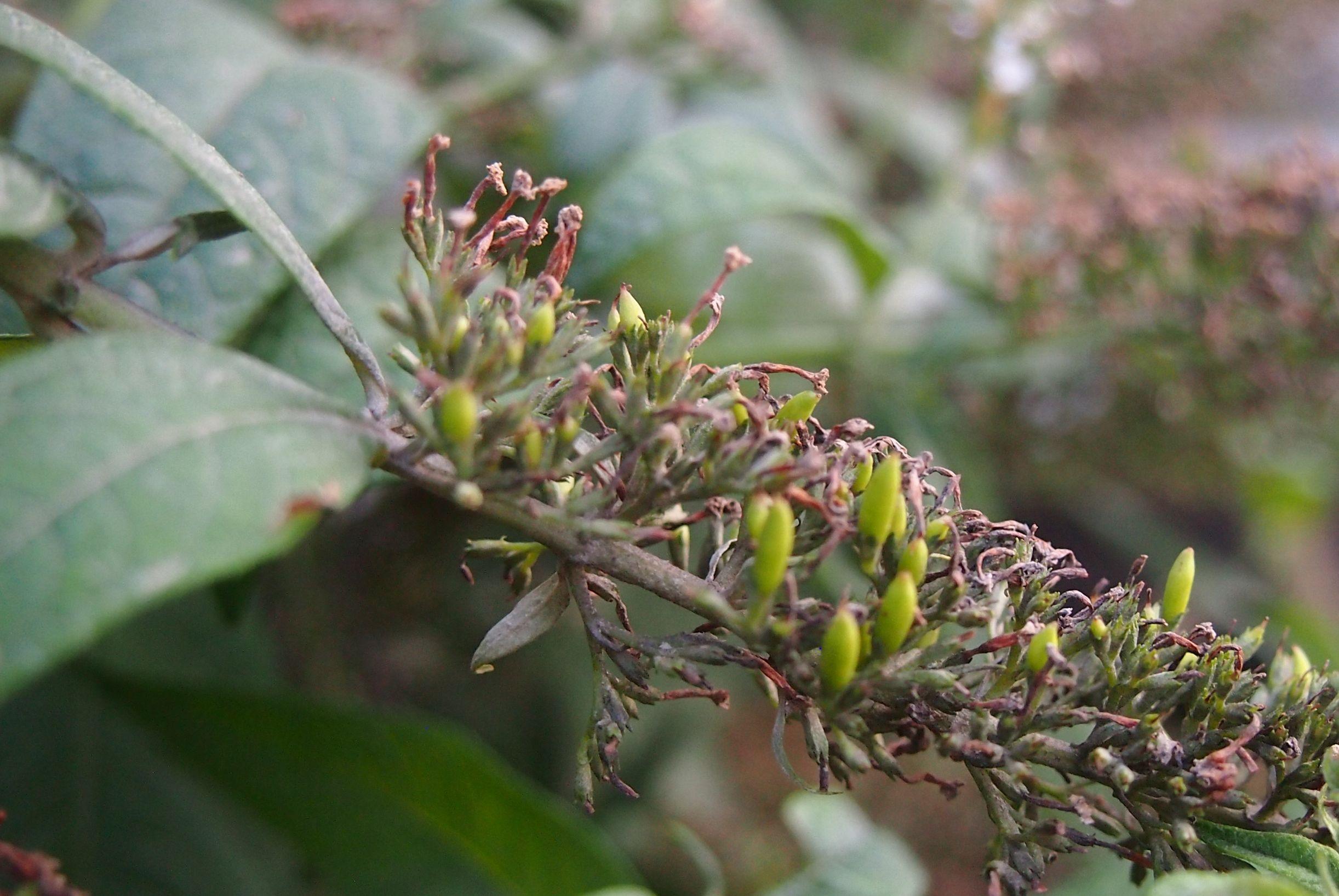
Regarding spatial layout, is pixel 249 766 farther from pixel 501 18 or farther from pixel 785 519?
pixel 501 18

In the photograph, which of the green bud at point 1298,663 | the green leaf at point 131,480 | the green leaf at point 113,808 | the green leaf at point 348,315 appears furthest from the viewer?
the green leaf at point 113,808

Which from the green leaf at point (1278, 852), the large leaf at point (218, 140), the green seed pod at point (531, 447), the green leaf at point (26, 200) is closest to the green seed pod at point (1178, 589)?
the green leaf at point (1278, 852)

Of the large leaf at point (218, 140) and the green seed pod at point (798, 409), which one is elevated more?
the green seed pod at point (798, 409)

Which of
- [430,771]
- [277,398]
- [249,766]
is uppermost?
[277,398]

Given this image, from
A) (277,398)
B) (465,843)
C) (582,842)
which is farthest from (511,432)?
(465,843)

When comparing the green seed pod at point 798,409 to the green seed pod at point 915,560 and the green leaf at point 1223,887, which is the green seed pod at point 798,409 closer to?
the green seed pod at point 915,560

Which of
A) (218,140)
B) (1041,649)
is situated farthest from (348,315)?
(1041,649)
